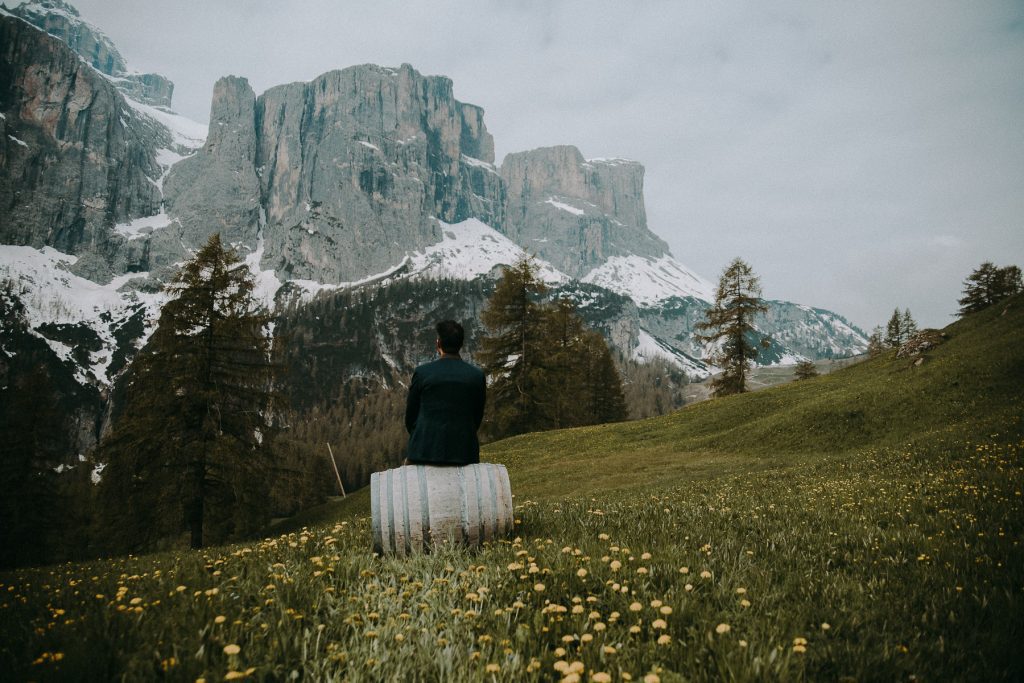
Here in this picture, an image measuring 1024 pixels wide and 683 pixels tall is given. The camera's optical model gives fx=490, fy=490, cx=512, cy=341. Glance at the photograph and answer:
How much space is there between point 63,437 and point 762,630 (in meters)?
52.8

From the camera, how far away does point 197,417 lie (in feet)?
79.7

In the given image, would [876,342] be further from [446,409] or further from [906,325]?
[446,409]

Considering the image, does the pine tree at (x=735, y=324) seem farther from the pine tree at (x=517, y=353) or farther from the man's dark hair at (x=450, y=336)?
the man's dark hair at (x=450, y=336)

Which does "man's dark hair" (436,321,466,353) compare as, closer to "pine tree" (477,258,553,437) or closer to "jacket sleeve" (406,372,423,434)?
"jacket sleeve" (406,372,423,434)

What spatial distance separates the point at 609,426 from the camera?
119ft

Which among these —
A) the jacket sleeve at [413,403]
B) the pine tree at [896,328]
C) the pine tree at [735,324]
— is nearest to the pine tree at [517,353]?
the pine tree at [735,324]

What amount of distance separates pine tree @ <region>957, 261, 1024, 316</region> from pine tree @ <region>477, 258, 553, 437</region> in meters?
56.4

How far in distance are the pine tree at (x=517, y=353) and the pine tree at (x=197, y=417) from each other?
20372 mm

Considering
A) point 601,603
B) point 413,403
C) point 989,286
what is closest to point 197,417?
point 413,403

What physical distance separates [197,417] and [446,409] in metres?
23.5

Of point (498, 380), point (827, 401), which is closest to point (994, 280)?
point (827, 401)

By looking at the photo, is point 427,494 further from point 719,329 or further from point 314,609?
point 719,329

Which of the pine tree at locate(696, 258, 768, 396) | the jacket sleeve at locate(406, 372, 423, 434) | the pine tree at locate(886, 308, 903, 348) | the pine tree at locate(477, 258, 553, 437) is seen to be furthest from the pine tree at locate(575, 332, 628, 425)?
the pine tree at locate(886, 308, 903, 348)

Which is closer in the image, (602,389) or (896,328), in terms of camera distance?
(602,389)
